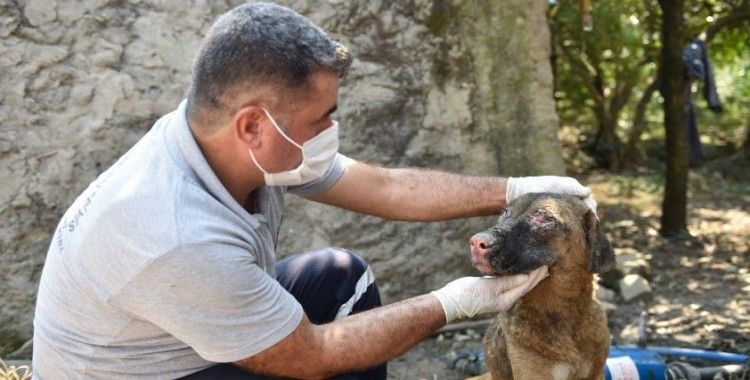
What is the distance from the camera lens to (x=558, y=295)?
3631 mm

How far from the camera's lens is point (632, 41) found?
1220 cm

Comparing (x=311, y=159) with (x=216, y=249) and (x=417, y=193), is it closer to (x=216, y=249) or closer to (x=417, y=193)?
(x=216, y=249)

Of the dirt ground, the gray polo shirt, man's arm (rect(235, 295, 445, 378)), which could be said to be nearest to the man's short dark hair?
the gray polo shirt

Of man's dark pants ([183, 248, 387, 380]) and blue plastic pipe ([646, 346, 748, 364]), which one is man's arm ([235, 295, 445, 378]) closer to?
man's dark pants ([183, 248, 387, 380])

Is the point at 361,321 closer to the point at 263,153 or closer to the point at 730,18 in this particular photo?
the point at 263,153

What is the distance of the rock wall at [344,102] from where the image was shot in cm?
486

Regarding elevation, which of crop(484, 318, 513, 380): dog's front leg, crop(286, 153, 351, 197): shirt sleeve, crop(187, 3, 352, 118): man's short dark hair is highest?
crop(187, 3, 352, 118): man's short dark hair

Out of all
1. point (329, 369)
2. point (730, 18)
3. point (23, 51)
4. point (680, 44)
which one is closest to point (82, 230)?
point (329, 369)

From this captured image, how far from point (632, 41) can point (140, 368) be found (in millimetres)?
10532

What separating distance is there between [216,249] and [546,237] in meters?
1.39

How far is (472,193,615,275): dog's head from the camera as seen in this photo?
11.0 feet

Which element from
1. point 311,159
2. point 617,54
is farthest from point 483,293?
point 617,54

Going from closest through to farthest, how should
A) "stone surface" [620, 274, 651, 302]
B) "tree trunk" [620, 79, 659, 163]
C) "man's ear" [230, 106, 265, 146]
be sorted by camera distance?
"man's ear" [230, 106, 265, 146]
"stone surface" [620, 274, 651, 302]
"tree trunk" [620, 79, 659, 163]

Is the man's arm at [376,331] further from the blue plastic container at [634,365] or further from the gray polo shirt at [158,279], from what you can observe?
the blue plastic container at [634,365]
